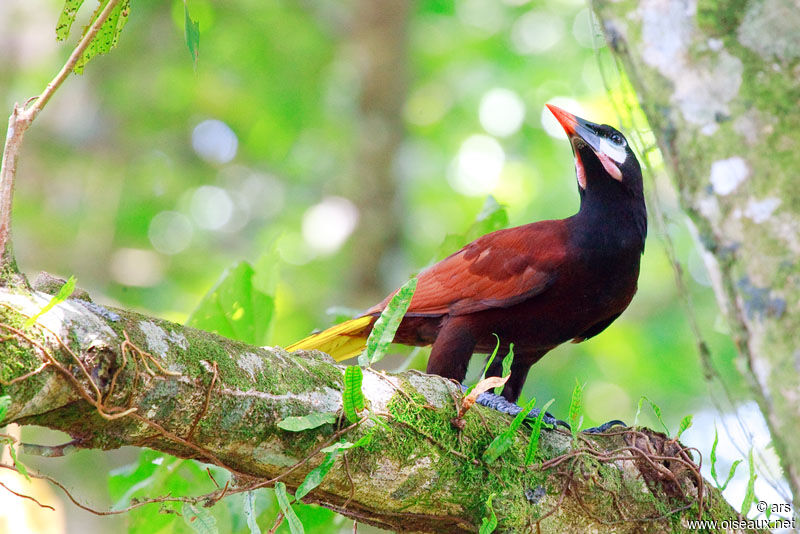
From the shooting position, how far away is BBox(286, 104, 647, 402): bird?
3041mm

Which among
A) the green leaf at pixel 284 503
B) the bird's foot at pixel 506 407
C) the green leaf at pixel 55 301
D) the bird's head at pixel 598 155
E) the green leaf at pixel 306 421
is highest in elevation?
the bird's head at pixel 598 155

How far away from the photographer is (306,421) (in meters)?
A: 1.83

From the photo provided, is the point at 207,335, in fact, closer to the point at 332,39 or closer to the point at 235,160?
the point at 332,39

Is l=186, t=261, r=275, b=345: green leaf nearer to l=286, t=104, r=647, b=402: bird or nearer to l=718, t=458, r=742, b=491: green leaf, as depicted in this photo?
l=286, t=104, r=647, b=402: bird

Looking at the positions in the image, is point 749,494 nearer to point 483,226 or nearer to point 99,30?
point 483,226

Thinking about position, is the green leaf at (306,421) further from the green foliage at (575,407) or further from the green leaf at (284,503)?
the green foliage at (575,407)

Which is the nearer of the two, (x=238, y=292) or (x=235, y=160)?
(x=238, y=292)

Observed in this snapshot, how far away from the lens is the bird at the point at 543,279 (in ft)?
9.98

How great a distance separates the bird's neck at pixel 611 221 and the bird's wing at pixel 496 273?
93mm

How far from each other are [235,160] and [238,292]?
5.96 metres

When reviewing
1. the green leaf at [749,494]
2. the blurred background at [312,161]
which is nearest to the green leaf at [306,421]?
the green leaf at [749,494]

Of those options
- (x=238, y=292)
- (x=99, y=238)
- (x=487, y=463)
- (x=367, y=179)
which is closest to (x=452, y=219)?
(x=367, y=179)

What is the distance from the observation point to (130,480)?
318cm

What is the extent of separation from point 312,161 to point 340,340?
224 inches
